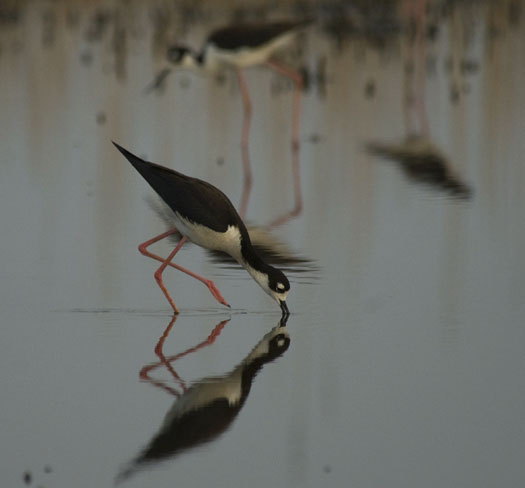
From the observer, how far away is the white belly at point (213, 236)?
5.92 metres

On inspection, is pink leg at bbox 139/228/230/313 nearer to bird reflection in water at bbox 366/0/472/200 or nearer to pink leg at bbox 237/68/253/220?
pink leg at bbox 237/68/253/220

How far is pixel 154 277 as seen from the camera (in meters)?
6.23

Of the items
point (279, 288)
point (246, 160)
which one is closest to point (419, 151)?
point (246, 160)

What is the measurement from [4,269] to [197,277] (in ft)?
3.21

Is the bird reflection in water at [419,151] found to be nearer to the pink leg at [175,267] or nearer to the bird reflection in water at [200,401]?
the pink leg at [175,267]

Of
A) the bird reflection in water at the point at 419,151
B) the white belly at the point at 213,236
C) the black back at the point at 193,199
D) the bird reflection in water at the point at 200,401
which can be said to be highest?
the bird reflection in water at the point at 419,151

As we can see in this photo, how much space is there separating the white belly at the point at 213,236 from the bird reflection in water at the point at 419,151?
2.62 m

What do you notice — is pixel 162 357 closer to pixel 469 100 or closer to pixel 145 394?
pixel 145 394

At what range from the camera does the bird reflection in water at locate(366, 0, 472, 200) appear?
8633mm

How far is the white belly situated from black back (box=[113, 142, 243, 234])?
0.03 m

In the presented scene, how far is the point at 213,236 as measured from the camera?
19.6 ft

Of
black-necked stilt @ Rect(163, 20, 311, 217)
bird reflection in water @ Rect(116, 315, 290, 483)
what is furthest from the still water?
black-necked stilt @ Rect(163, 20, 311, 217)

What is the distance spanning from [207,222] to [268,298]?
17.4 inches

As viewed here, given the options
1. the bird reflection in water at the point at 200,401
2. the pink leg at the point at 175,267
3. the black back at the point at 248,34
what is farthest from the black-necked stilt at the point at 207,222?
the black back at the point at 248,34
